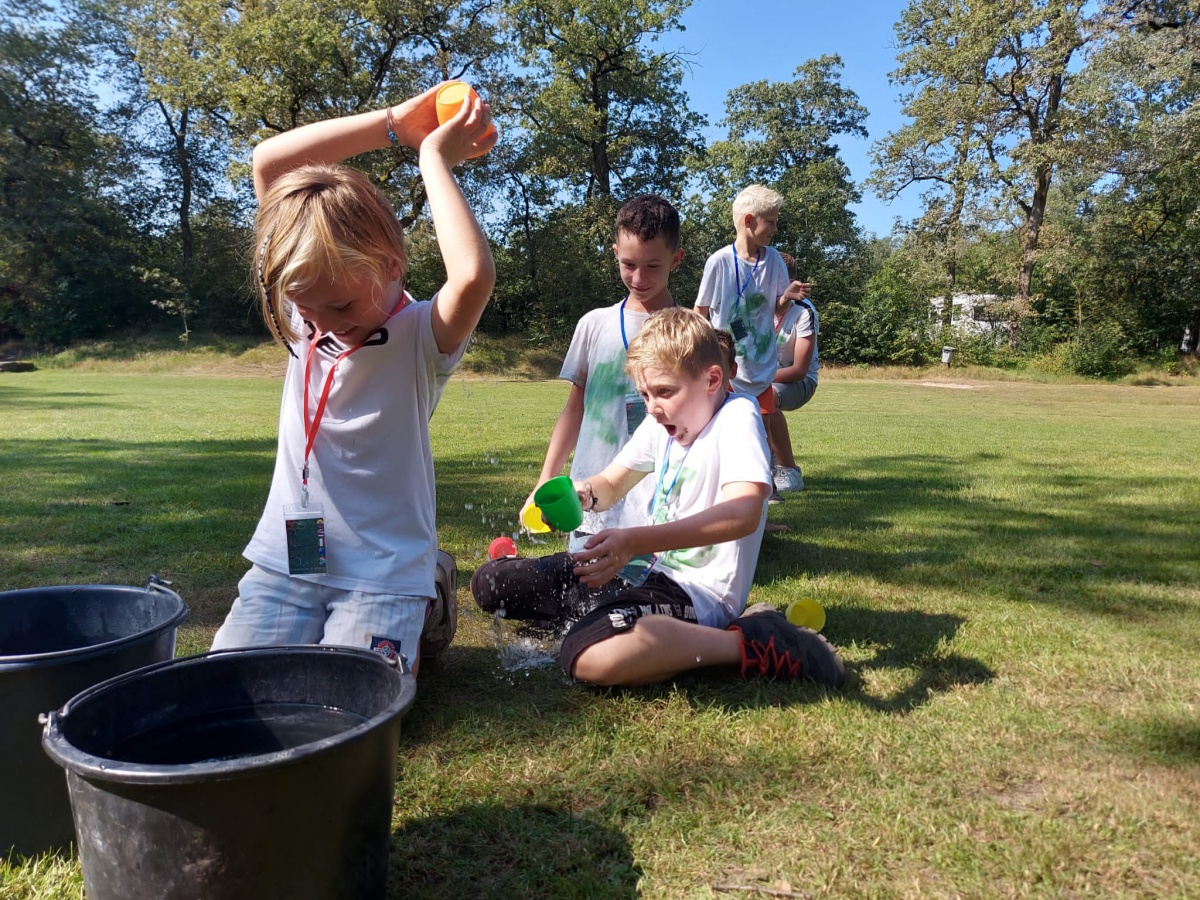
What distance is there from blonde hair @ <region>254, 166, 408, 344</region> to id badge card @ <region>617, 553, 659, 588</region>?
130 cm

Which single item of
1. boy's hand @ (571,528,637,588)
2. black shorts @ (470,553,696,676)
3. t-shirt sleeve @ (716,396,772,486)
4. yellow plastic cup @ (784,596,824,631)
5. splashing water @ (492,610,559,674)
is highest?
t-shirt sleeve @ (716,396,772,486)

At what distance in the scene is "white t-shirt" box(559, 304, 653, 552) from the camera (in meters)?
3.60

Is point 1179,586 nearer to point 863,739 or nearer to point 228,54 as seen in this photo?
point 863,739

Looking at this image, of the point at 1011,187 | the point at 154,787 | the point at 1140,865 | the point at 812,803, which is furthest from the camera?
the point at 1011,187

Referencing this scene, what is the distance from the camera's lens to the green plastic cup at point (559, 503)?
270cm

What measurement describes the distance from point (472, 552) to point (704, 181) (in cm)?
3712

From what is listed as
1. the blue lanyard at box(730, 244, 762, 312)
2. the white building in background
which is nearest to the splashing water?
the blue lanyard at box(730, 244, 762, 312)

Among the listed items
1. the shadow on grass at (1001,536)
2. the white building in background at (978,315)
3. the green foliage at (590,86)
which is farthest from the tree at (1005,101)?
the shadow on grass at (1001,536)

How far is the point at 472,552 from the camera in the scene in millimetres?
4523

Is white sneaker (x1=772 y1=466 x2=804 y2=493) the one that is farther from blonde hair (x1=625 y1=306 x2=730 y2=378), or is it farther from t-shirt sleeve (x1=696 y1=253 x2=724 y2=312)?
blonde hair (x1=625 y1=306 x2=730 y2=378)

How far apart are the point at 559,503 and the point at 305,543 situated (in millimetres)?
824

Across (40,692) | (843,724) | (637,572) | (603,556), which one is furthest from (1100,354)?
(40,692)

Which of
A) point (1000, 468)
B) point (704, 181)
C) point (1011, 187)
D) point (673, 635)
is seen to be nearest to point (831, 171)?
point (704, 181)

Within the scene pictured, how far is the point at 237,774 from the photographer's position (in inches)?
46.5
